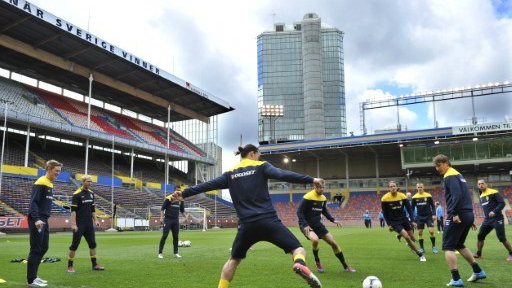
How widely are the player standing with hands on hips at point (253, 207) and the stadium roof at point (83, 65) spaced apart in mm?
39079

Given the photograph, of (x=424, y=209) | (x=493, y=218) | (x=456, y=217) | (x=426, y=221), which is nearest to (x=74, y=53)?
(x=424, y=209)

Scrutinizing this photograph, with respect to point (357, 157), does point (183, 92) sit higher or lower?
higher

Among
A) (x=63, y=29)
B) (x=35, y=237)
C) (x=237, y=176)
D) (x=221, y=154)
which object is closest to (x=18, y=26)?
(x=63, y=29)

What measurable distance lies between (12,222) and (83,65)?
23742 mm

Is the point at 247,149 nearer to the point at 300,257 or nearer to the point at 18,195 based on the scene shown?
the point at 300,257

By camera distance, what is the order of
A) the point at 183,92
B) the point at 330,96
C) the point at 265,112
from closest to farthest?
the point at 183,92 < the point at 265,112 < the point at 330,96

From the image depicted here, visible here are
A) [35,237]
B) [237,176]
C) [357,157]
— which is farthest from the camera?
[357,157]

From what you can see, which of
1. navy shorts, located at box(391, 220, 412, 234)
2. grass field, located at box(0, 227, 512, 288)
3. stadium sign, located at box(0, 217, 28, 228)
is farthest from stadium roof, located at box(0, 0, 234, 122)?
navy shorts, located at box(391, 220, 412, 234)

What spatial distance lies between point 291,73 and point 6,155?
304 feet

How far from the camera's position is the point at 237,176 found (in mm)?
5945

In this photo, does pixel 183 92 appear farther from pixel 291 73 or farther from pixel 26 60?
pixel 291 73

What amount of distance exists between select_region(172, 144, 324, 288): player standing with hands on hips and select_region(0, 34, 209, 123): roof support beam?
43.5m

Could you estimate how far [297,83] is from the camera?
4970 inches

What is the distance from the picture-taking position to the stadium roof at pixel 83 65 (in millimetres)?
40938
